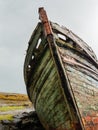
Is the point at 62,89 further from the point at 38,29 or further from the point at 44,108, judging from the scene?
the point at 38,29

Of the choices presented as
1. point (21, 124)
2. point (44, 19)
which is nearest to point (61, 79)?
point (44, 19)

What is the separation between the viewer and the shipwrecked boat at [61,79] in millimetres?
7164

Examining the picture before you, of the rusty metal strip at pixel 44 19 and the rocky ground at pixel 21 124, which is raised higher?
the rusty metal strip at pixel 44 19

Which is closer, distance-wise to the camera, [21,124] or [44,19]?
[44,19]

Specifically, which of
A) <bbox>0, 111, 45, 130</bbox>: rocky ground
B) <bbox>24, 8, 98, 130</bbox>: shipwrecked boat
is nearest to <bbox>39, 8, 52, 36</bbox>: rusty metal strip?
<bbox>24, 8, 98, 130</bbox>: shipwrecked boat

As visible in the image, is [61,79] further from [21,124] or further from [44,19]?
[21,124]

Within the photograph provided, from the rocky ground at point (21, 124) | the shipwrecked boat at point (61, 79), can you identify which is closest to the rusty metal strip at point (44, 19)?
the shipwrecked boat at point (61, 79)

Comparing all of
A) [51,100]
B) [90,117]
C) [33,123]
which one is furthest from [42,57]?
[33,123]

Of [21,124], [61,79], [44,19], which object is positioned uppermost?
[44,19]

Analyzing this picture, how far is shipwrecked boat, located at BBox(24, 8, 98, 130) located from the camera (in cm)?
716

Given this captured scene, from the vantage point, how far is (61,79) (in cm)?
723

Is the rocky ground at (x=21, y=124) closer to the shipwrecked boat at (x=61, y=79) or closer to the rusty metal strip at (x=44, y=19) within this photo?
the shipwrecked boat at (x=61, y=79)

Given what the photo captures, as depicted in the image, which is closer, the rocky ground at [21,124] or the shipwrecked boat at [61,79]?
the shipwrecked boat at [61,79]

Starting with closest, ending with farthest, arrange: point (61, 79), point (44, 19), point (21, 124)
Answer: point (61, 79) → point (44, 19) → point (21, 124)
